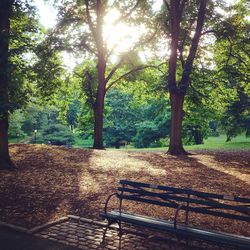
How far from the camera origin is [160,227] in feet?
19.1

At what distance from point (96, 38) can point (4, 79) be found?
10.8 metres

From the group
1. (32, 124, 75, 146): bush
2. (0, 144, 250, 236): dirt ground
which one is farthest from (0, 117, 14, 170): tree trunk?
(32, 124, 75, 146): bush

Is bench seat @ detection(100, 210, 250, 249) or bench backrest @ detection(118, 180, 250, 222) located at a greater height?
bench backrest @ detection(118, 180, 250, 222)

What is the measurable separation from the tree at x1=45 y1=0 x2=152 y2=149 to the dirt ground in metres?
6.74

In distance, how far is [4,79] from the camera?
1162 centimetres

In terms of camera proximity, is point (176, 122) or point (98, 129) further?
point (98, 129)

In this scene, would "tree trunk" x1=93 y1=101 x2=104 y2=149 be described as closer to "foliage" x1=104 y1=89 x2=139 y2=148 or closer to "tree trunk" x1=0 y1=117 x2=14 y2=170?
"tree trunk" x1=0 y1=117 x2=14 y2=170

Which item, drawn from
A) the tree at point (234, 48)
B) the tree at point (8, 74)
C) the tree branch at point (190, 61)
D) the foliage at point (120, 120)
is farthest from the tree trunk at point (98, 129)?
the foliage at point (120, 120)

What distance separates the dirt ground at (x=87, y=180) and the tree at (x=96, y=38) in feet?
22.1

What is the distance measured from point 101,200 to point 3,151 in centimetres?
557

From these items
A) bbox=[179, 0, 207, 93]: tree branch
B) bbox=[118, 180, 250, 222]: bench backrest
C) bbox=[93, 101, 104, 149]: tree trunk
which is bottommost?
bbox=[118, 180, 250, 222]: bench backrest

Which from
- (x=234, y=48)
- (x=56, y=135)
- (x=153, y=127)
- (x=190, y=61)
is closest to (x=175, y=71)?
(x=190, y=61)

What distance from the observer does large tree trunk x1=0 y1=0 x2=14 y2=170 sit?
36.8 ft

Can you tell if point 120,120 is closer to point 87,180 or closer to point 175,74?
point 175,74
